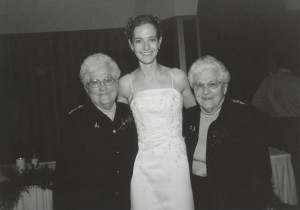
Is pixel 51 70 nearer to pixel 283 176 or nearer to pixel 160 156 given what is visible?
pixel 283 176

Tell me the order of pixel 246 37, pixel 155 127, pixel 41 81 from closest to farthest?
pixel 155 127
pixel 246 37
pixel 41 81

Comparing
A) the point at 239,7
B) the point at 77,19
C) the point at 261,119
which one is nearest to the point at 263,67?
the point at 239,7

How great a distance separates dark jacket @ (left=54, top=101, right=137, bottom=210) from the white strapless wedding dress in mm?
186

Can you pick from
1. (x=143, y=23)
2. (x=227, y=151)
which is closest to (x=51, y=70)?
(x=143, y=23)

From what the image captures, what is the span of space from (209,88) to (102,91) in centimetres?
67

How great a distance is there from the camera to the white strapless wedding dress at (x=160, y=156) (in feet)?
8.09

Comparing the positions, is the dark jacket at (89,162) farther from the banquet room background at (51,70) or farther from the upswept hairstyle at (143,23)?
the banquet room background at (51,70)

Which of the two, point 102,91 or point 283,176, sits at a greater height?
point 102,91

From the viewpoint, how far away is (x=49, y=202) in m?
3.48

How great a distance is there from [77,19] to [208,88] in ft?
17.8

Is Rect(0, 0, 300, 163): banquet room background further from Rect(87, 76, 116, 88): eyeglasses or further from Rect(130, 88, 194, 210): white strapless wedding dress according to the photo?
Rect(87, 76, 116, 88): eyeglasses

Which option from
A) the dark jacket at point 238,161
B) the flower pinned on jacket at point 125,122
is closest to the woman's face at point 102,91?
the flower pinned on jacket at point 125,122

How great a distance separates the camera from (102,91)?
2.32 m

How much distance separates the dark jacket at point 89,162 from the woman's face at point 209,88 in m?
0.57
